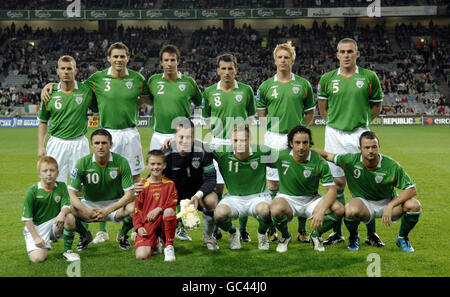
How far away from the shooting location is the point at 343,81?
5980 millimetres

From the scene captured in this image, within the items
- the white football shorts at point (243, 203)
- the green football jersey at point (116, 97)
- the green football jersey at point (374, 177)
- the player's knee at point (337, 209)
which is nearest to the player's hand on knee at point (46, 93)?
the green football jersey at point (116, 97)

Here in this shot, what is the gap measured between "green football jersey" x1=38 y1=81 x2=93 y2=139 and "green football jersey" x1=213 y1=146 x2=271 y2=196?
1882mm

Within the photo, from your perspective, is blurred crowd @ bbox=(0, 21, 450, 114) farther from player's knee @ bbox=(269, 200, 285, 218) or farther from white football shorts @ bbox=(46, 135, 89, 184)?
player's knee @ bbox=(269, 200, 285, 218)

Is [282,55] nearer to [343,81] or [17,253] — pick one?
[343,81]

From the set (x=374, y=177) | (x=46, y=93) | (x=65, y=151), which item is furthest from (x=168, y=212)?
(x=46, y=93)

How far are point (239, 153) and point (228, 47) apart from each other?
114 feet

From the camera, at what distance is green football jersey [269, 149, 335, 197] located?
17.7ft

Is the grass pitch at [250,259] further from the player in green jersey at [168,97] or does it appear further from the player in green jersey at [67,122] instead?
the player in green jersey at [168,97]

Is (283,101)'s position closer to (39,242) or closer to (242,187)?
(242,187)

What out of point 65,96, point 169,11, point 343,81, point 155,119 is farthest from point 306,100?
point 169,11

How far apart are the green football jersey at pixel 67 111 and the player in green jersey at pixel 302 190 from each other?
8.43 ft

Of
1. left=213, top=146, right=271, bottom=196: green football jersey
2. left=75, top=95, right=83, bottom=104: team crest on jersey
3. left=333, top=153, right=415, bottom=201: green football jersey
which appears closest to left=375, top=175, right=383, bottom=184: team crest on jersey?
left=333, top=153, right=415, bottom=201: green football jersey

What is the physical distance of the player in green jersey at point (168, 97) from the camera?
20.7ft

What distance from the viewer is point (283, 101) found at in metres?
6.21
